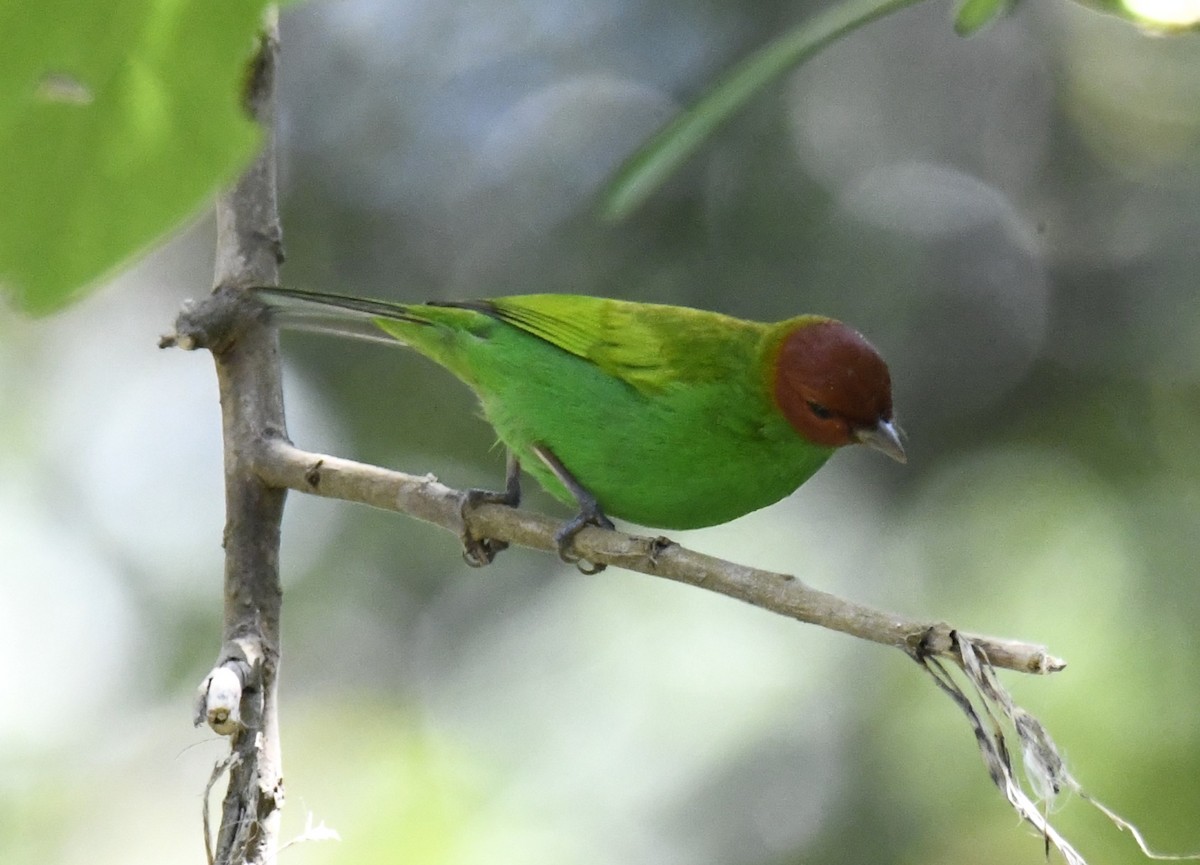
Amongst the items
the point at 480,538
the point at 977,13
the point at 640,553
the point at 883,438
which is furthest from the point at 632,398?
the point at 977,13

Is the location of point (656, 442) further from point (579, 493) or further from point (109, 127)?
point (109, 127)

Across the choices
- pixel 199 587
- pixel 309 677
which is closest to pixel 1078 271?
pixel 309 677

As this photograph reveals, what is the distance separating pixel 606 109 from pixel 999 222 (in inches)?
88.9

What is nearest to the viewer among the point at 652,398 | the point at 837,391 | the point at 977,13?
the point at 977,13

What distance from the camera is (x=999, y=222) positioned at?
6.65 meters

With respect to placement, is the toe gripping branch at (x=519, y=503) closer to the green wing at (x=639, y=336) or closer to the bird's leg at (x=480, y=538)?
the bird's leg at (x=480, y=538)

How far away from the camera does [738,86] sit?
182 centimetres

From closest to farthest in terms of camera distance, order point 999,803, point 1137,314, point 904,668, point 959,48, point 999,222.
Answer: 1. point 999,803
2. point 904,668
3. point 1137,314
4. point 999,222
5. point 959,48

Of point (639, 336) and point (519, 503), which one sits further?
point (639, 336)

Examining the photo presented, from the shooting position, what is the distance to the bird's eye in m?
3.10

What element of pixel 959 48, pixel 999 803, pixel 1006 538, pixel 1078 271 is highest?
pixel 959 48

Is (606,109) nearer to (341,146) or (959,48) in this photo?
(341,146)

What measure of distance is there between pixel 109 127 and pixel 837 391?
259 cm

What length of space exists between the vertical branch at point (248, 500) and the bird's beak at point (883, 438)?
4.79 ft
